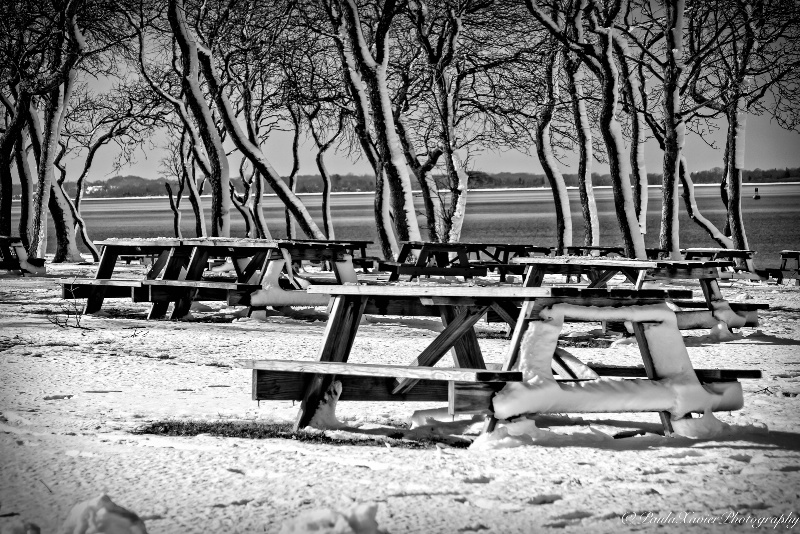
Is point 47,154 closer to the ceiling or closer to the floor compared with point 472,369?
closer to the ceiling

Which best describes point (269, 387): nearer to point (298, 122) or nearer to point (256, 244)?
point (256, 244)

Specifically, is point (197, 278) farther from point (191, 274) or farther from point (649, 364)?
point (649, 364)

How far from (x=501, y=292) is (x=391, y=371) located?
653 millimetres

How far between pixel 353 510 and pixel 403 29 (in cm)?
2065

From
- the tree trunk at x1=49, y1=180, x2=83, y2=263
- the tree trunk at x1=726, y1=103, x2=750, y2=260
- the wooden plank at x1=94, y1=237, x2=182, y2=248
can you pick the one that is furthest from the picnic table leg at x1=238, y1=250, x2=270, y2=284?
the tree trunk at x1=726, y1=103, x2=750, y2=260

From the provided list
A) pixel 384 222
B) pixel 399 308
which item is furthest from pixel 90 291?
pixel 384 222

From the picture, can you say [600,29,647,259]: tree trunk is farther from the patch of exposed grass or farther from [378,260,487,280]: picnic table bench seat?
the patch of exposed grass

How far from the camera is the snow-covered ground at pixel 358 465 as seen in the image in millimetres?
3008

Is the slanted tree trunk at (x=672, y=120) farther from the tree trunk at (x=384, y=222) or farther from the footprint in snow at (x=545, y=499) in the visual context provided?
the footprint in snow at (x=545, y=499)

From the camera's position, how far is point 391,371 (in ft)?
13.7

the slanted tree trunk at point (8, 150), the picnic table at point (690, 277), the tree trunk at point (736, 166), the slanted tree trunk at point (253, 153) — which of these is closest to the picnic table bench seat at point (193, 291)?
the picnic table at point (690, 277)

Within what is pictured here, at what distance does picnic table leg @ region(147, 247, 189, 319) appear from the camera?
1055 centimetres

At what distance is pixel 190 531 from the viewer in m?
2.84

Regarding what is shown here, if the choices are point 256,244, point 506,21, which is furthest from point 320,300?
point 506,21
